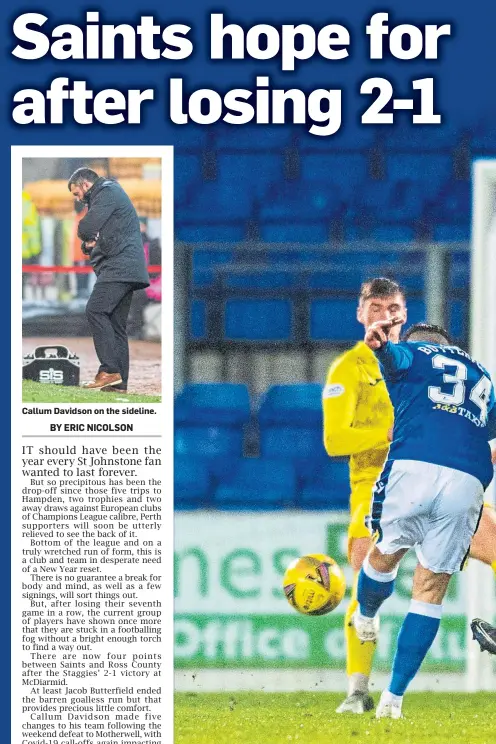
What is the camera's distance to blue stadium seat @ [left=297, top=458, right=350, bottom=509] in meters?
4.81

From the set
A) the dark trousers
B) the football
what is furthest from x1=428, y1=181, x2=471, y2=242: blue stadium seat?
the football

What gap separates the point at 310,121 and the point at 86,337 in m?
1.06

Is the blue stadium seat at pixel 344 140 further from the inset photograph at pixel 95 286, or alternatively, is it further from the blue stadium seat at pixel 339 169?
the inset photograph at pixel 95 286

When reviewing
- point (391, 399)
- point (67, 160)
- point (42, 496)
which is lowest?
point (42, 496)

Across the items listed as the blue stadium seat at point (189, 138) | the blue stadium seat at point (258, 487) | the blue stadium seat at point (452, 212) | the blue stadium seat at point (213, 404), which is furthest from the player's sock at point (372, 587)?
the blue stadium seat at point (189, 138)

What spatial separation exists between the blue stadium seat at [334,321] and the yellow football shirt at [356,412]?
0.06 m

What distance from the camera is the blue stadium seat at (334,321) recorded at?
4.77 meters

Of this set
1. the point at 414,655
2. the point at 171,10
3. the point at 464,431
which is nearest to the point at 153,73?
the point at 171,10

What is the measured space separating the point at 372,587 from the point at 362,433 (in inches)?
20.8

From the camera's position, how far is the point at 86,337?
474 cm

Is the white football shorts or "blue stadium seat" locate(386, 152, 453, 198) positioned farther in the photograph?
"blue stadium seat" locate(386, 152, 453, 198)

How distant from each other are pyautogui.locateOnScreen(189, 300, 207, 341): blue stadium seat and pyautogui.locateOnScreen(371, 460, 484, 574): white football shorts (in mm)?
786

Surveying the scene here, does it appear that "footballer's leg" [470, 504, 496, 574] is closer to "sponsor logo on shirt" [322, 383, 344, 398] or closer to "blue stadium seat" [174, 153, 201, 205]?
"sponsor logo on shirt" [322, 383, 344, 398]

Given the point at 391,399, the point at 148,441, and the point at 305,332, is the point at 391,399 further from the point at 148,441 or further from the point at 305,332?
the point at 148,441
